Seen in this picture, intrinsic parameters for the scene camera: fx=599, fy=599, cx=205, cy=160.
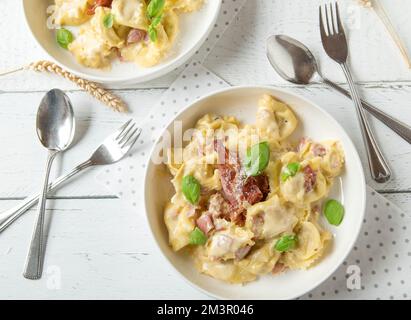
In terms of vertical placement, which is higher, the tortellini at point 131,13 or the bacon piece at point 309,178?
the tortellini at point 131,13

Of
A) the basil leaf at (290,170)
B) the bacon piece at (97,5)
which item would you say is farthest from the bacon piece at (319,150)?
the bacon piece at (97,5)

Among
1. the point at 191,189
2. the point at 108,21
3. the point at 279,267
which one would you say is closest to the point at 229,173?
the point at 191,189

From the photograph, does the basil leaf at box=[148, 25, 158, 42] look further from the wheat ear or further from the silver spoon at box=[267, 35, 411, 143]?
the silver spoon at box=[267, 35, 411, 143]

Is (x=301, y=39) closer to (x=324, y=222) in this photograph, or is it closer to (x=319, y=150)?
(x=319, y=150)

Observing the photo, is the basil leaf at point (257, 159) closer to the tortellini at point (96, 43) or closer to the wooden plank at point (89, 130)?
the wooden plank at point (89, 130)

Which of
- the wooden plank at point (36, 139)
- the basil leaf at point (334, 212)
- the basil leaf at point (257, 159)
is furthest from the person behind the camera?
the wooden plank at point (36, 139)

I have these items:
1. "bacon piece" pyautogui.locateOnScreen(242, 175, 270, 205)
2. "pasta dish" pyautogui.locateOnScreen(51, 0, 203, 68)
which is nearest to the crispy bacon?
"bacon piece" pyautogui.locateOnScreen(242, 175, 270, 205)

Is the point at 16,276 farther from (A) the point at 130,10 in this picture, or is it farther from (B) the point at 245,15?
(B) the point at 245,15

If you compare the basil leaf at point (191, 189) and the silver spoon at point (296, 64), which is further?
the silver spoon at point (296, 64)
